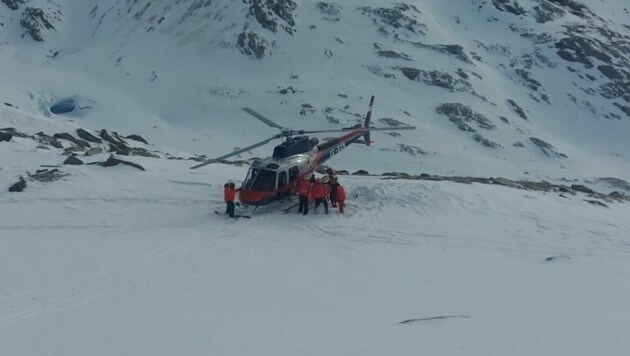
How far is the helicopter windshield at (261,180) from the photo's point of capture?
1897cm

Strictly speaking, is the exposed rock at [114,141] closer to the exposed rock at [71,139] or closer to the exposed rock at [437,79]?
the exposed rock at [71,139]

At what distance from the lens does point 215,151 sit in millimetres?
40125

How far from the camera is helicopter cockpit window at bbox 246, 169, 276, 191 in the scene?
62.2 ft

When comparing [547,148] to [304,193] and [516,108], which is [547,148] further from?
[304,193]

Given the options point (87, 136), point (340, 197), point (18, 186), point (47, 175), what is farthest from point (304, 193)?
Answer: point (87, 136)

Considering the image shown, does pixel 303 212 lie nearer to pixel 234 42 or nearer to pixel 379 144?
pixel 379 144

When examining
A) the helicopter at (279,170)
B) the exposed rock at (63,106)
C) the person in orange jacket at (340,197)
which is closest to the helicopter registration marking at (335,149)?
the helicopter at (279,170)

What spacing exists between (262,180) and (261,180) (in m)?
0.03

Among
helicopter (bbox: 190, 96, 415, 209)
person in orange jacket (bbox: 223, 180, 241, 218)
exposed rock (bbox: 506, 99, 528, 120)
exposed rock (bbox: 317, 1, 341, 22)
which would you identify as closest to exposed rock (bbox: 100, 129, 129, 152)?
helicopter (bbox: 190, 96, 415, 209)

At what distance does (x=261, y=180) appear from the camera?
19016mm

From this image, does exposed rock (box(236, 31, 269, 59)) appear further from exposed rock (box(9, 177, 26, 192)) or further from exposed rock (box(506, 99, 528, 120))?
exposed rock (box(9, 177, 26, 192))

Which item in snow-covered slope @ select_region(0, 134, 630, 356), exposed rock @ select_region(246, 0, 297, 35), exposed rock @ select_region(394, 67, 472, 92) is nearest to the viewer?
snow-covered slope @ select_region(0, 134, 630, 356)

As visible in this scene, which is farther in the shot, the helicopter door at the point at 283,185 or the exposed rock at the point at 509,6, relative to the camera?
the exposed rock at the point at 509,6

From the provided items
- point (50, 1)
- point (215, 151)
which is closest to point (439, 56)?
point (215, 151)
